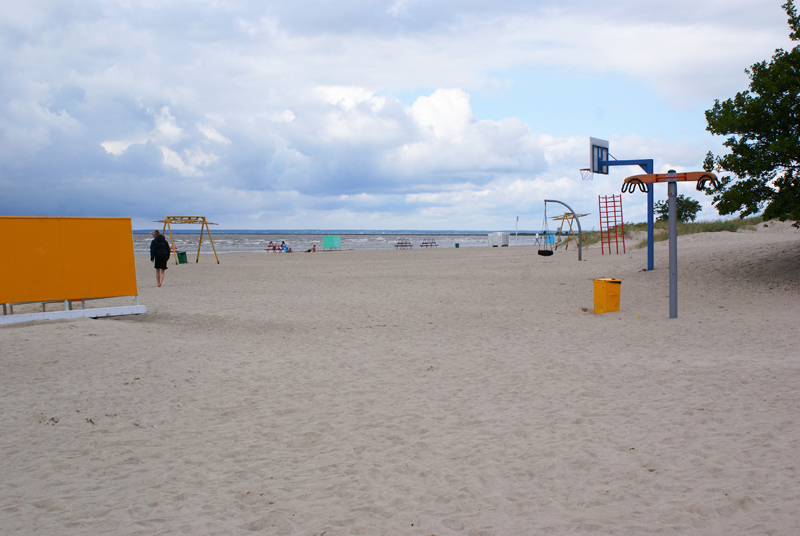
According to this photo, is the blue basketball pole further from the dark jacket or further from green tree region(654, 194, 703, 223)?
green tree region(654, 194, 703, 223)

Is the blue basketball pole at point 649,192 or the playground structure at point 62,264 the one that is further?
the blue basketball pole at point 649,192

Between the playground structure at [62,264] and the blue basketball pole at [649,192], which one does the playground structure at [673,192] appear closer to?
Result: the blue basketball pole at [649,192]

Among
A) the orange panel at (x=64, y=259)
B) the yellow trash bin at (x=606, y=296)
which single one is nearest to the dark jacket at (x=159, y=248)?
the orange panel at (x=64, y=259)

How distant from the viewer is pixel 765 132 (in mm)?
10930

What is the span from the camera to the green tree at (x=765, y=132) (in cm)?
1062

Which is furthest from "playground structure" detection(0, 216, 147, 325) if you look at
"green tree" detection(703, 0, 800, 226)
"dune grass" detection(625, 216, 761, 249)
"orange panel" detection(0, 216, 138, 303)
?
"dune grass" detection(625, 216, 761, 249)

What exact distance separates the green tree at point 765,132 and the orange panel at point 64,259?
12463mm

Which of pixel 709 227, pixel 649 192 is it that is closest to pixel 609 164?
pixel 649 192

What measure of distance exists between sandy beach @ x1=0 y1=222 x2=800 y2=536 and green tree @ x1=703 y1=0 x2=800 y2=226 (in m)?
2.46

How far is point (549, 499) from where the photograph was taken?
3205 mm

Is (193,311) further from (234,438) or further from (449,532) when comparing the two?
(449,532)

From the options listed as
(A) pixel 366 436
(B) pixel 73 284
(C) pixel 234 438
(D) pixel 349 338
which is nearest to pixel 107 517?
(C) pixel 234 438

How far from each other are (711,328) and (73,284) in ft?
35.6

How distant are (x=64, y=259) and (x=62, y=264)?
0.09 meters
